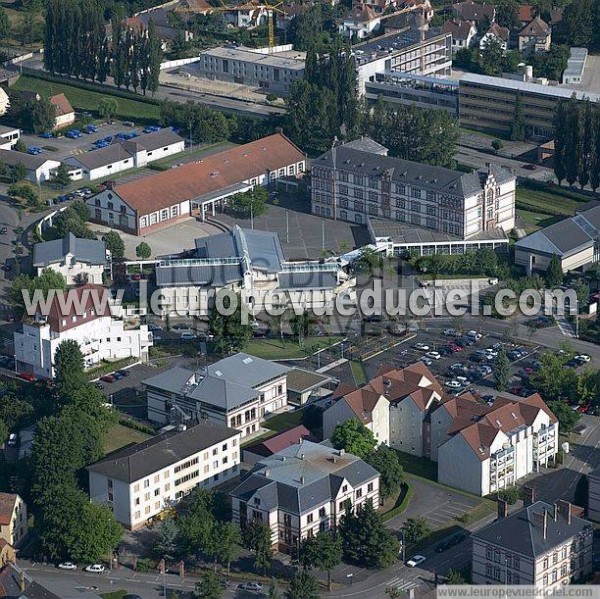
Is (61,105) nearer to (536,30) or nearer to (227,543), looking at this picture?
(536,30)

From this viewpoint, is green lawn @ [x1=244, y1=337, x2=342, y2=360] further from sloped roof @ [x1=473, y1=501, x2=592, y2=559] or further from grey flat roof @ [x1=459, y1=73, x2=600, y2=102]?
grey flat roof @ [x1=459, y1=73, x2=600, y2=102]

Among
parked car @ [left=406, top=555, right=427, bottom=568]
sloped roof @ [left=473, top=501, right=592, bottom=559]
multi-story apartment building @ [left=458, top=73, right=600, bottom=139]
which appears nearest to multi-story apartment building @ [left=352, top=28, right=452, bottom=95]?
multi-story apartment building @ [left=458, top=73, right=600, bottom=139]

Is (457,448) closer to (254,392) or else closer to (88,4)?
A: (254,392)

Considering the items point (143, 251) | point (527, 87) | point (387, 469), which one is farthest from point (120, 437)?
point (527, 87)

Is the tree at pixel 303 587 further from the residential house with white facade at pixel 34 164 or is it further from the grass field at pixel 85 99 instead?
the grass field at pixel 85 99

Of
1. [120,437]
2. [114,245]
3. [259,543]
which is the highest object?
[114,245]

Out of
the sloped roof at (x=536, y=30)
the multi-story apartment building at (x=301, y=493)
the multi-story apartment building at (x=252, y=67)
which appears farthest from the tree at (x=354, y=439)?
the sloped roof at (x=536, y=30)
